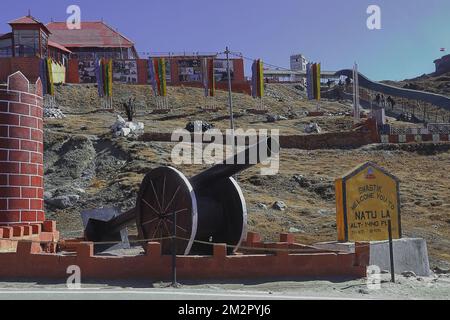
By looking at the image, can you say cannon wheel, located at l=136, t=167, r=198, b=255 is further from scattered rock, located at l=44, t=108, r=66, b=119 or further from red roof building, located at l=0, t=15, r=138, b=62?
red roof building, located at l=0, t=15, r=138, b=62

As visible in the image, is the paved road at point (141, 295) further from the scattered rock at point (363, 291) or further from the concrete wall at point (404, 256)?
the concrete wall at point (404, 256)

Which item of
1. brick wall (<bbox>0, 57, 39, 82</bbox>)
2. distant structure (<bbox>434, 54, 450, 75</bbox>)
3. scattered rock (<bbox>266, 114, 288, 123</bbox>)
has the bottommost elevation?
scattered rock (<bbox>266, 114, 288, 123</bbox>)

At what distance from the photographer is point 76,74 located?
66.3 m

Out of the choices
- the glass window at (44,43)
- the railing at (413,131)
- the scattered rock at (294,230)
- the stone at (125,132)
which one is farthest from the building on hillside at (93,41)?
the scattered rock at (294,230)

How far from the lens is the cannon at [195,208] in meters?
13.6

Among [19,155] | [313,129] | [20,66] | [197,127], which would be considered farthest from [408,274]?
[20,66]

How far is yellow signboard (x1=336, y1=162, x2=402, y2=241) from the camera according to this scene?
50.6ft

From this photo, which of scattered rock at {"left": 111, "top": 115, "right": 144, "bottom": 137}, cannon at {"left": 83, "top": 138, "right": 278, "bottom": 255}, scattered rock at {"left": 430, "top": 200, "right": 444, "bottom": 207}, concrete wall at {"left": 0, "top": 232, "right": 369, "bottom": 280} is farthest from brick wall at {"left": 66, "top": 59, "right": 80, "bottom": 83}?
concrete wall at {"left": 0, "top": 232, "right": 369, "bottom": 280}

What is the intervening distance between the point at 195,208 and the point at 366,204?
4849 millimetres

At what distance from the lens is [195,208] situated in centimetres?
1331

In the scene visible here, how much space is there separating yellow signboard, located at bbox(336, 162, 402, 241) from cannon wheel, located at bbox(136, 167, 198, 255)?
13.5 ft

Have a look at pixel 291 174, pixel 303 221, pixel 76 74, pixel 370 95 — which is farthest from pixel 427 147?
pixel 76 74
